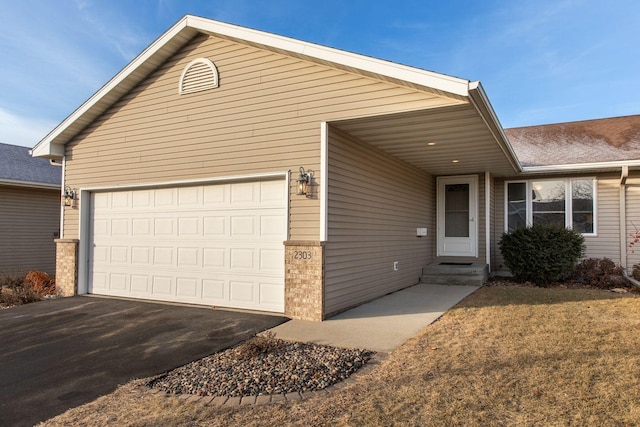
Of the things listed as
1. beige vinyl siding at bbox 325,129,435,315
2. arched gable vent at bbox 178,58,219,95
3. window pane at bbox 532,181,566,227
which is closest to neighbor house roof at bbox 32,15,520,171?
arched gable vent at bbox 178,58,219,95

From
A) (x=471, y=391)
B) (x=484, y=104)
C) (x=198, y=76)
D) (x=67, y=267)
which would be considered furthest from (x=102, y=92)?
(x=471, y=391)

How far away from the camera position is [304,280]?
19.9 ft

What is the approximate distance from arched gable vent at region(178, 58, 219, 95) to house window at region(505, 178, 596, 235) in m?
8.51

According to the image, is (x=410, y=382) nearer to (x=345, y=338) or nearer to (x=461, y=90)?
(x=345, y=338)

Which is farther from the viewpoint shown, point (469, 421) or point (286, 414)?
point (286, 414)

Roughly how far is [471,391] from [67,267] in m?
8.56

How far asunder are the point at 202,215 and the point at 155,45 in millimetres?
3203

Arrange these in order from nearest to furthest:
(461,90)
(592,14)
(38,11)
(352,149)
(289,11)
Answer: (461,90), (352,149), (38,11), (592,14), (289,11)

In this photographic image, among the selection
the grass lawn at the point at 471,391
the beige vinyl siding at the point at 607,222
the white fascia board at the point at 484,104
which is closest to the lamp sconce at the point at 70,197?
the grass lawn at the point at 471,391

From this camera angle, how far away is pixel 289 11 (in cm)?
1122

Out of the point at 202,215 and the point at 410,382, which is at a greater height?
the point at 202,215

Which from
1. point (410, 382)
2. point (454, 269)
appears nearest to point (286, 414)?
point (410, 382)

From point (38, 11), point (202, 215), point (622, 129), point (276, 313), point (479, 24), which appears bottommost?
point (276, 313)

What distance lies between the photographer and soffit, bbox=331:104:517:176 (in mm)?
5867
